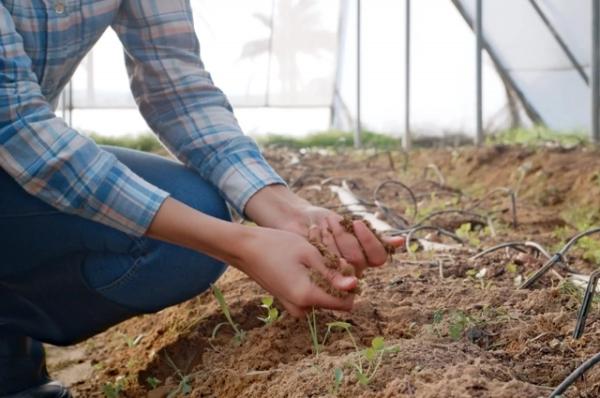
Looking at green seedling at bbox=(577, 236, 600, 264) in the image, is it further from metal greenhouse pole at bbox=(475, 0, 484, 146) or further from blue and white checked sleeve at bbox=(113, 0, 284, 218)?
metal greenhouse pole at bbox=(475, 0, 484, 146)

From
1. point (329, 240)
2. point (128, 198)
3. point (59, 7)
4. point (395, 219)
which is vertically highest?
point (59, 7)

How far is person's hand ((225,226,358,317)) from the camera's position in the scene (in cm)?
169

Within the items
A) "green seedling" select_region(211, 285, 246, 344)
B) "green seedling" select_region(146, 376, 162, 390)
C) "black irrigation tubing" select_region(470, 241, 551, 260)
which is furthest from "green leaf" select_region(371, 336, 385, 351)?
"black irrigation tubing" select_region(470, 241, 551, 260)

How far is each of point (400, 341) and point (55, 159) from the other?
2.32 ft

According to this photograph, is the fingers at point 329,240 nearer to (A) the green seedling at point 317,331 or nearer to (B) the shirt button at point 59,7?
(A) the green seedling at point 317,331

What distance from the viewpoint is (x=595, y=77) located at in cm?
775

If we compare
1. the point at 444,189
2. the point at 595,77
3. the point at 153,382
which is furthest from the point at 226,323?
the point at 595,77

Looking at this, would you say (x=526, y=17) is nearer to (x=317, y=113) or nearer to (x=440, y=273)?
(x=317, y=113)

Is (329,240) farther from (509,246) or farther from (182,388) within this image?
(509,246)

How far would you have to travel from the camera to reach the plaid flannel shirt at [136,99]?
177cm

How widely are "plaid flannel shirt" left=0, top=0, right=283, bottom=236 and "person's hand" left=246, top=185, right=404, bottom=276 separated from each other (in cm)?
4

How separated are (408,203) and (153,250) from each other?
319 cm

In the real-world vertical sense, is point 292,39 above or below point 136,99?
below

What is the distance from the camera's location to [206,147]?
2242 millimetres
